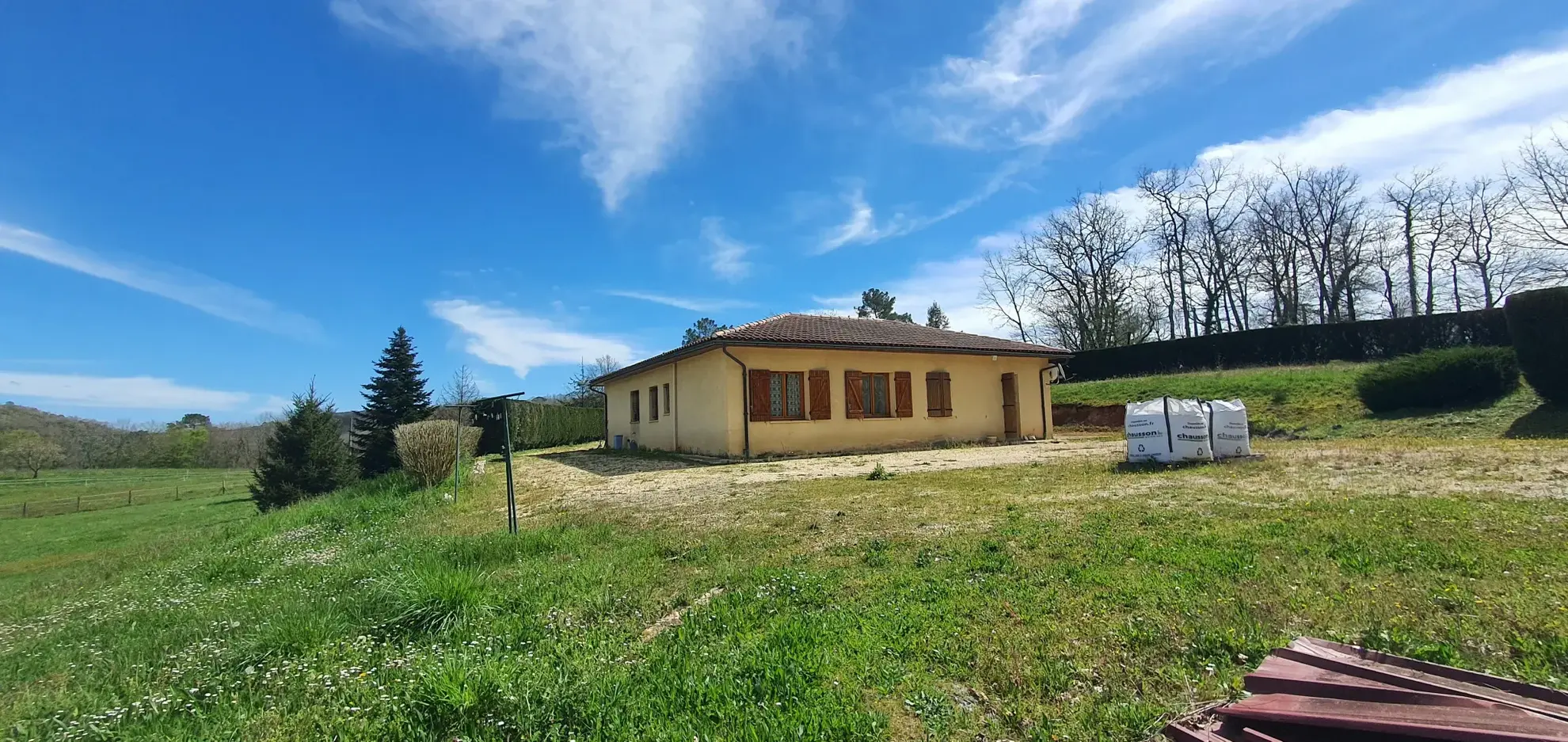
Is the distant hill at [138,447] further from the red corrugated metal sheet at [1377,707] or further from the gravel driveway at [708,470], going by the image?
the red corrugated metal sheet at [1377,707]

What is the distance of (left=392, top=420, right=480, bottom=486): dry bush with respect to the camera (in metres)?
11.9

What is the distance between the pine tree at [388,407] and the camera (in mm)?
20766

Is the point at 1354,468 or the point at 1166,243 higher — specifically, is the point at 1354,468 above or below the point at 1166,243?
below

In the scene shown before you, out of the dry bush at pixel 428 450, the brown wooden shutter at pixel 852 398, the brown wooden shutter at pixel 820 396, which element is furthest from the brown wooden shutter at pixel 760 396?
the dry bush at pixel 428 450

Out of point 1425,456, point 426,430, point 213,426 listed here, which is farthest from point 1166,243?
point 213,426

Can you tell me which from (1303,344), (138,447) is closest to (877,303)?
(1303,344)

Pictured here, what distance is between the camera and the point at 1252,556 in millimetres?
3918

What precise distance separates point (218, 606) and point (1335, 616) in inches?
271

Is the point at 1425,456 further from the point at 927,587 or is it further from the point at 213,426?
the point at 213,426

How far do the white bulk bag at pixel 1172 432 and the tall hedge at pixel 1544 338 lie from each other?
798 cm

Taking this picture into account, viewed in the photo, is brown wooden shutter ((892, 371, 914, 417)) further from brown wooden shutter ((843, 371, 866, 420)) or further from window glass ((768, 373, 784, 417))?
window glass ((768, 373, 784, 417))

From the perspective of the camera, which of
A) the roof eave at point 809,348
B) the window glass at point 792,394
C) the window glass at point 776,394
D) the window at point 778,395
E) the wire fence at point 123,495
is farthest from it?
the wire fence at point 123,495

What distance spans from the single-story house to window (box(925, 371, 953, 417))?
26 millimetres

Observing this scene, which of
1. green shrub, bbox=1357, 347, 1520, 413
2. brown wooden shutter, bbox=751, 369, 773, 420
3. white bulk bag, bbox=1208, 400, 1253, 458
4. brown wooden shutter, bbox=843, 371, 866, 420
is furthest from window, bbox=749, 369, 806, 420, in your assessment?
green shrub, bbox=1357, 347, 1520, 413
